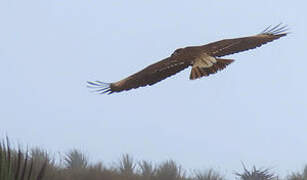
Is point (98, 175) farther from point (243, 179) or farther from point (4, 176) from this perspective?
point (4, 176)

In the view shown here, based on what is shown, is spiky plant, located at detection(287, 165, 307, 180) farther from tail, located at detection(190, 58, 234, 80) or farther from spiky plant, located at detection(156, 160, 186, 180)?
tail, located at detection(190, 58, 234, 80)

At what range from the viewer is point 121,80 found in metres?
6.36

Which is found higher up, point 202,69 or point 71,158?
point 71,158

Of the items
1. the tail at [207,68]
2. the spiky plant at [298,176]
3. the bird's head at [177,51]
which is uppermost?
the spiky plant at [298,176]

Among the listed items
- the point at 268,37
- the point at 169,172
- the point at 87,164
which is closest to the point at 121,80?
the point at 268,37

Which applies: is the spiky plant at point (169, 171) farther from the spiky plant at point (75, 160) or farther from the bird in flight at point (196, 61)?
the bird in flight at point (196, 61)

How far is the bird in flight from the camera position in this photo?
5.48 m

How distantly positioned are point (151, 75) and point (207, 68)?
828mm

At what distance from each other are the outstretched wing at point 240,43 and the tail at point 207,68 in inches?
5.0

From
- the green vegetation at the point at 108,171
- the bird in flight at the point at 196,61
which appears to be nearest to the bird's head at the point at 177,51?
the bird in flight at the point at 196,61

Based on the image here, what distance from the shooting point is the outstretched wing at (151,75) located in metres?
5.88

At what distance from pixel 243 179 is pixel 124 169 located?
282 centimetres

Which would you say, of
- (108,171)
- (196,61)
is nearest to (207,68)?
(196,61)

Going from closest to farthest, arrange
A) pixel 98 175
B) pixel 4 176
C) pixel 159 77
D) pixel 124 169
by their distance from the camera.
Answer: pixel 4 176
pixel 159 77
pixel 98 175
pixel 124 169
